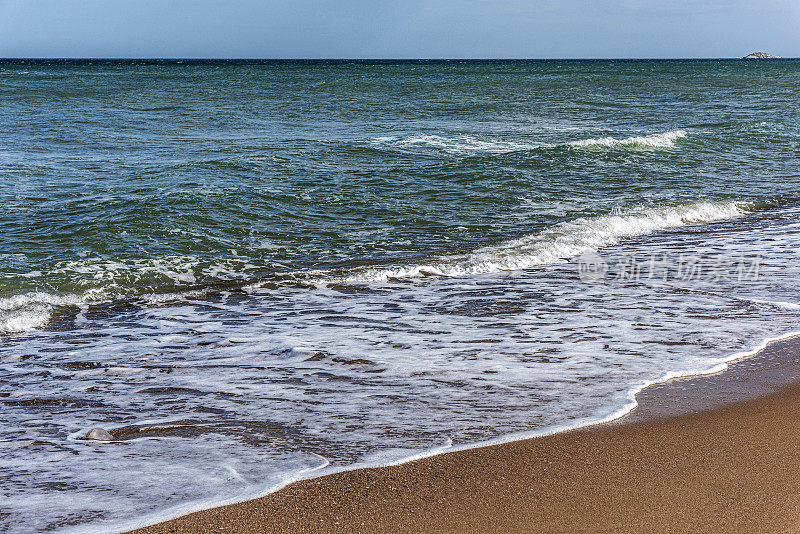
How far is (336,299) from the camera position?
6547 millimetres

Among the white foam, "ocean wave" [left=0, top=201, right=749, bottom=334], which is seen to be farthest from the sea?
the white foam

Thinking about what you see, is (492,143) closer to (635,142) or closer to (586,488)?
(635,142)

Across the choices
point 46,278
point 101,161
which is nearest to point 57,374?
point 46,278

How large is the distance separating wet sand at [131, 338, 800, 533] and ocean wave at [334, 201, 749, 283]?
3.79 m

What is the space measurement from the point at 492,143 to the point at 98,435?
47.0ft

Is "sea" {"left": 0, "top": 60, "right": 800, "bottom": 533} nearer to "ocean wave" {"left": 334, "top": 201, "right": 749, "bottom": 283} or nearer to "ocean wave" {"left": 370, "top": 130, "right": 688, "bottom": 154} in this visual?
"ocean wave" {"left": 334, "top": 201, "right": 749, "bottom": 283}

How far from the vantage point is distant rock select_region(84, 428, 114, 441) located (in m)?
3.73

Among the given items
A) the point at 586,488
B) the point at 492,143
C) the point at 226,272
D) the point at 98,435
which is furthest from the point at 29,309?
the point at 492,143

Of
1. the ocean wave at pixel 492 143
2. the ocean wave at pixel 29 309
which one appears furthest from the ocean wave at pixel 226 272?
the ocean wave at pixel 492 143

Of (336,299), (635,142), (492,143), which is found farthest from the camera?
(492,143)

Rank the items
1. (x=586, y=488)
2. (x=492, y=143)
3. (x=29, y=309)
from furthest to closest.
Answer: (x=492, y=143), (x=29, y=309), (x=586, y=488)

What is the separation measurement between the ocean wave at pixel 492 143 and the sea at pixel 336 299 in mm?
209

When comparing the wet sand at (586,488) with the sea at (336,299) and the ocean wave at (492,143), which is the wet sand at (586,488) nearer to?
the sea at (336,299)

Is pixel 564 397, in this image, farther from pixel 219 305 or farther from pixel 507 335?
pixel 219 305
